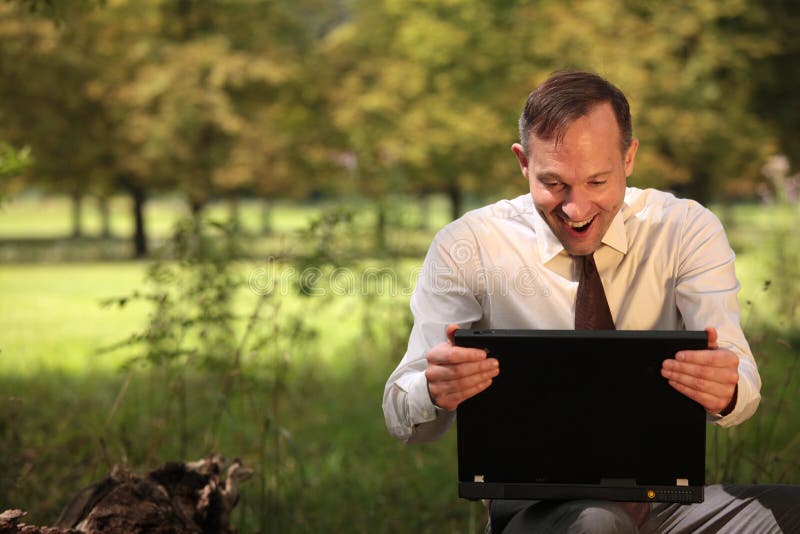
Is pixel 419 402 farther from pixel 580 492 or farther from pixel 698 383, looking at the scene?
pixel 698 383

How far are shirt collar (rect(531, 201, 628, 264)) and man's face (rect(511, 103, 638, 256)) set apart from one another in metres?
0.09

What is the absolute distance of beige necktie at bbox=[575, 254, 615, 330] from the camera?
9.64ft

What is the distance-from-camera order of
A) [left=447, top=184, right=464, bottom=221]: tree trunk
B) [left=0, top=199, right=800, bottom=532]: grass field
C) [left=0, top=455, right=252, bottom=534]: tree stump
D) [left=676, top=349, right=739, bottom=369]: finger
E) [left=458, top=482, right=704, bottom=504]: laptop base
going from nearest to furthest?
1. [left=676, top=349, right=739, bottom=369]: finger
2. [left=458, top=482, right=704, bottom=504]: laptop base
3. [left=0, top=455, right=252, bottom=534]: tree stump
4. [left=0, top=199, right=800, bottom=532]: grass field
5. [left=447, top=184, right=464, bottom=221]: tree trunk

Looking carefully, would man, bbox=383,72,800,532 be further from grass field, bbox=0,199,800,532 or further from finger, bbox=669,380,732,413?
grass field, bbox=0,199,800,532

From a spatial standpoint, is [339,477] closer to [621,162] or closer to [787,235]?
[621,162]

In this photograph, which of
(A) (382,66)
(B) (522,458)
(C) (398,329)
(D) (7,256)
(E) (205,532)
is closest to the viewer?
(B) (522,458)

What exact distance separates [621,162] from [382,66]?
2902cm

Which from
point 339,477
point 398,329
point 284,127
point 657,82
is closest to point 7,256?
point 284,127

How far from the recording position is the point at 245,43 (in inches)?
1238

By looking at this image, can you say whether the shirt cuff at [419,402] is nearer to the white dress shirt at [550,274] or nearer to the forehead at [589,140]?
the white dress shirt at [550,274]

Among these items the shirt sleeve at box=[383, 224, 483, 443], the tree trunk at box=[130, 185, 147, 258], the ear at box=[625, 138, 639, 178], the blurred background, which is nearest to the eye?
the ear at box=[625, 138, 639, 178]

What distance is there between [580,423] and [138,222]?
3183 centimetres

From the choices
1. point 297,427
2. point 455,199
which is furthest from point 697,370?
point 455,199

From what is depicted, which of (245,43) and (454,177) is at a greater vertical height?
(245,43)
